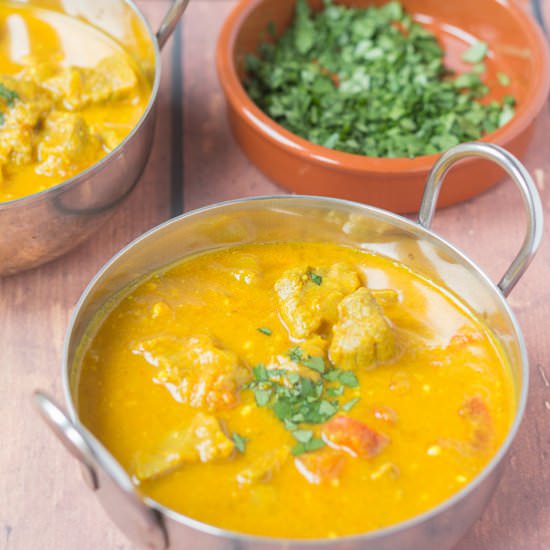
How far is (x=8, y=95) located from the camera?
2.82 m

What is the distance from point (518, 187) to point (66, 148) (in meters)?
1.34

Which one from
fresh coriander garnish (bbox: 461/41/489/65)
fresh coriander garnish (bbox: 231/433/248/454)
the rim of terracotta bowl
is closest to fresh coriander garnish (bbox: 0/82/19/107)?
the rim of terracotta bowl

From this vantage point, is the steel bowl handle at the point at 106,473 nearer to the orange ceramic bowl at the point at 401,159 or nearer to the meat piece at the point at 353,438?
the meat piece at the point at 353,438

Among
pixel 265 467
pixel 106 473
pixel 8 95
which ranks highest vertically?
pixel 8 95

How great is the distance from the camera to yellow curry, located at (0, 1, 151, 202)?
2709 millimetres

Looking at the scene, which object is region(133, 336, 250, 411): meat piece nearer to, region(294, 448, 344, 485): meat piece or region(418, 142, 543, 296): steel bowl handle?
region(294, 448, 344, 485): meat piece

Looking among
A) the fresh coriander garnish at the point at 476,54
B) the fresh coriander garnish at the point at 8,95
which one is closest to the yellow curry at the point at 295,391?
the fresh coriander garnish at the point at 8,95

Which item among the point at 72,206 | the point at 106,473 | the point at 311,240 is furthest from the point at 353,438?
the point at 72,206

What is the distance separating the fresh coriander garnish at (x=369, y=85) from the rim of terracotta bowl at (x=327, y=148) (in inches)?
6.2

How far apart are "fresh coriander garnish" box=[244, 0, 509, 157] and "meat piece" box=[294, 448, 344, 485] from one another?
49.9 inches

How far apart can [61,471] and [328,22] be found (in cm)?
203

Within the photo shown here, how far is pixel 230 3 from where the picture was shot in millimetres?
3750

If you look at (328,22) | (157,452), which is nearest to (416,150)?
(328,22)

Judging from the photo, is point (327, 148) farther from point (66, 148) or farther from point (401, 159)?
point (66, 148)
